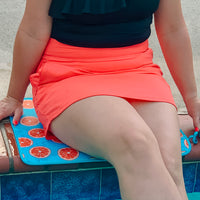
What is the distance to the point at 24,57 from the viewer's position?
183cm

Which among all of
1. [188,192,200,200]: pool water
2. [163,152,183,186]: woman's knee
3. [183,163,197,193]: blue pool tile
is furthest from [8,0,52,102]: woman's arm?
[188,192,200,200]: pool water

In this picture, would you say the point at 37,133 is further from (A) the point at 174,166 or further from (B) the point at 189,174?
(B) the point at 189,174

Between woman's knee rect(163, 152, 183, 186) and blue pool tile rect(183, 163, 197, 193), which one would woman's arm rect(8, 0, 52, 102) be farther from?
blue pool tile rect(183, 163, 197, 193)

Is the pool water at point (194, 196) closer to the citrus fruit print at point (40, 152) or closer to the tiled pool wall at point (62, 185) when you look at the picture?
the tiled pool wall at point (62, 185)

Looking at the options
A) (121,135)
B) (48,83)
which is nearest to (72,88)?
(48,83)

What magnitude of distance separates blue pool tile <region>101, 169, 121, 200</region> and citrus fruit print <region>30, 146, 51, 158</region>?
0.30 metres

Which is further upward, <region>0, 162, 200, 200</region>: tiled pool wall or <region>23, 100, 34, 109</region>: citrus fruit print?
<region>23, 100, 34, 109</region>: citrus fruit print

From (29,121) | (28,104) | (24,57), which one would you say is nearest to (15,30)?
(28,104)

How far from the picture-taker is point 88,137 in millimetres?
1579

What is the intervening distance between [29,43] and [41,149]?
456 millimetres

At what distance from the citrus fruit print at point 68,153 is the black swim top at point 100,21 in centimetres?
45

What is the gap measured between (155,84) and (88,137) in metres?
0.42

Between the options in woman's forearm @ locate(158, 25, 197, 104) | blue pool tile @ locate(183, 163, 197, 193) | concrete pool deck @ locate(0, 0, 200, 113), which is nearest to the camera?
woman's forearm @ locate(158, 25, 197, 104)

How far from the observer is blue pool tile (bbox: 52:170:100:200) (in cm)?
189
